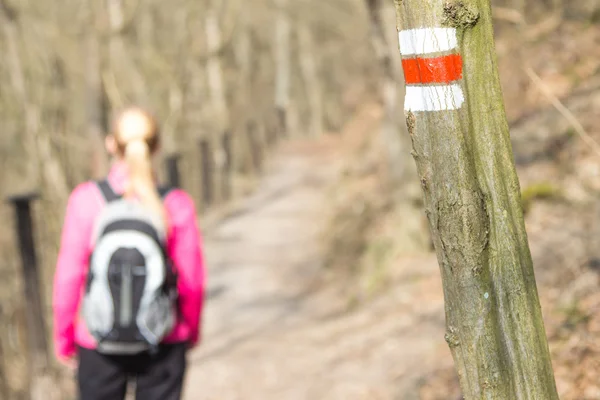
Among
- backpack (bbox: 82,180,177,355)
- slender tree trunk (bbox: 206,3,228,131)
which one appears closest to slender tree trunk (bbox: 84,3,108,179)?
backpack (bbox: 82,180,177,355)

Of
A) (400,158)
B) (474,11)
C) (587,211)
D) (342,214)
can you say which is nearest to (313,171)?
(342,214)

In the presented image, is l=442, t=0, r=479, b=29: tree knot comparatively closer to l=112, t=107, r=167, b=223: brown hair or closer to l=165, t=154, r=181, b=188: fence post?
l=112, t=107, r=167, b=223: brown hair

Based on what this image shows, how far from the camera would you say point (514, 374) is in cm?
219

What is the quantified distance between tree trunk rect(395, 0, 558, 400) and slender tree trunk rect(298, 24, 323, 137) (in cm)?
3714

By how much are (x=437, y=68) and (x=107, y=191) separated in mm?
1889

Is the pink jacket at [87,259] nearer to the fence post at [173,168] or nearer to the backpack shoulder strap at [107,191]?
the backpack shoulder strap at [107,191]

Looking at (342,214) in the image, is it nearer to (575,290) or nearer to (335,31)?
(575,290)

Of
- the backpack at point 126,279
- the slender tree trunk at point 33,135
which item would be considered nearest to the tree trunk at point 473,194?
the backpack at point 126,279

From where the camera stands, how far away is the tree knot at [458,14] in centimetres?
209

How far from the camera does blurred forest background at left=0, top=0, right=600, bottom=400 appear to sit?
6.16 m

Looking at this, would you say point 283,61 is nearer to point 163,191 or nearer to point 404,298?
point 404,298

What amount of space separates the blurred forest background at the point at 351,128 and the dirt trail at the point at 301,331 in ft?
1.42

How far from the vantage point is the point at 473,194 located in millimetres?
2143

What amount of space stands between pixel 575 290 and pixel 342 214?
645cm
